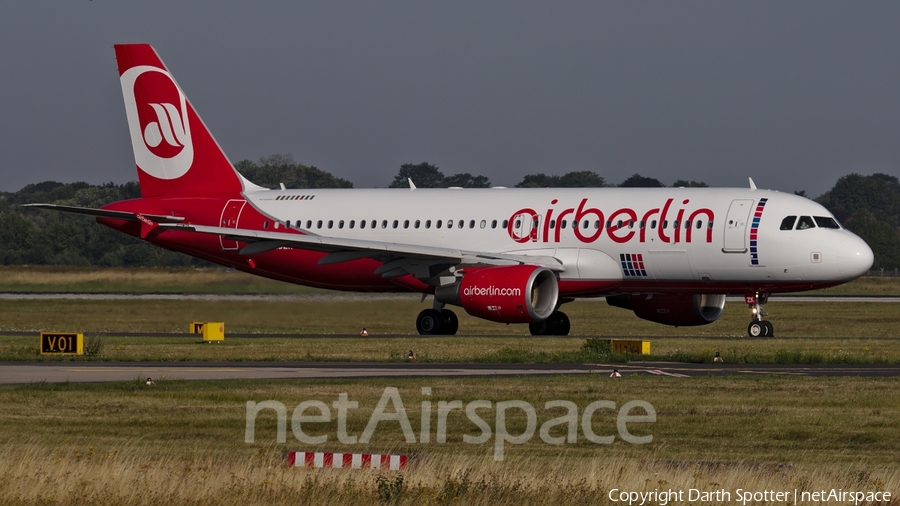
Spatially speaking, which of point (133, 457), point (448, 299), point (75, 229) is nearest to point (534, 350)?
point (448, 299)

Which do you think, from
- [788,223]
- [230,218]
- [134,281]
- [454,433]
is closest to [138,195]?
[134,281]

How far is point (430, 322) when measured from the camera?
37406 mm

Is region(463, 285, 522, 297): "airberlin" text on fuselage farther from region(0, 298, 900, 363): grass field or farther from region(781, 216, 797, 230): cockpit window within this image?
region(781, 216, 797, 230): cockpit window

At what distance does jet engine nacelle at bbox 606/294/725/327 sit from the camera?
1499 inches

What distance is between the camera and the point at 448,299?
119ft

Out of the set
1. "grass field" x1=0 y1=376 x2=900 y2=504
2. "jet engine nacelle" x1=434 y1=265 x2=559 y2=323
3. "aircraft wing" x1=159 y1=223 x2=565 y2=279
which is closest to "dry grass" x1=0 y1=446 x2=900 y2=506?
"grass field" x1=0 y1=376 x2=900 y2=504

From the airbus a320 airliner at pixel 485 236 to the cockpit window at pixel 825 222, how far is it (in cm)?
4

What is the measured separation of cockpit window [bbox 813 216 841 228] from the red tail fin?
57.9ft

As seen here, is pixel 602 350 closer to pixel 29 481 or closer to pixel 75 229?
pixel 29 481

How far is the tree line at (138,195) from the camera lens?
218 feet

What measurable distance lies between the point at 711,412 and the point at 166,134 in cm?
2790

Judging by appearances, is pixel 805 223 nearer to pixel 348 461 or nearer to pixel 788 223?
pixel 788 223

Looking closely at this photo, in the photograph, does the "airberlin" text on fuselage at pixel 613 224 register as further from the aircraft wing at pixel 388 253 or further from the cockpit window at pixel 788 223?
the cockpit window at pixel 788 223

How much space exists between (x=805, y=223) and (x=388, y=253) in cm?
1102
